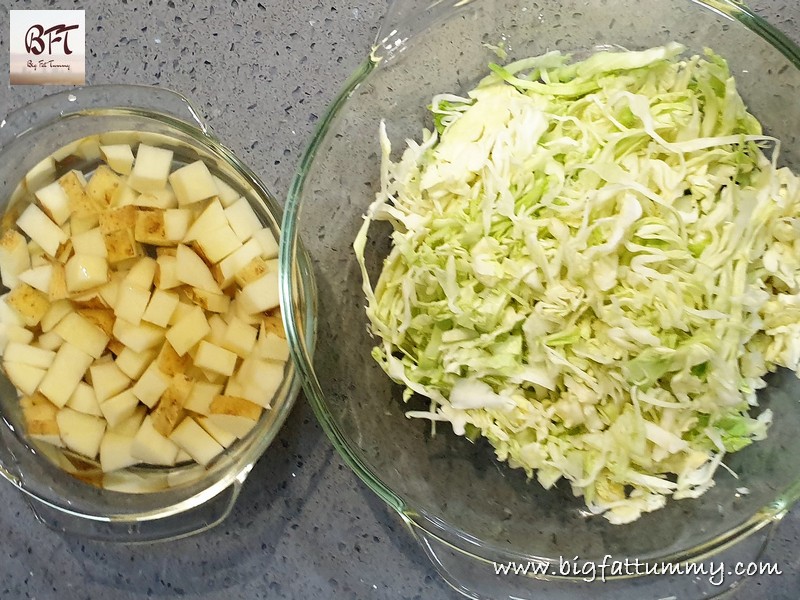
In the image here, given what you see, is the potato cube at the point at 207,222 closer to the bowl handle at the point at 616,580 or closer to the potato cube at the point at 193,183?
the potato cube at the point at 193,183

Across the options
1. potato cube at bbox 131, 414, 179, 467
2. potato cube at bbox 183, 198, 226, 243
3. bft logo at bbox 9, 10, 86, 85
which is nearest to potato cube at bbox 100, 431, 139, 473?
→ potato cube at bbox 131, 414, 179, 467

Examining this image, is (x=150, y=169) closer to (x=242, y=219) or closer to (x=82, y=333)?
(x=242, y=219)

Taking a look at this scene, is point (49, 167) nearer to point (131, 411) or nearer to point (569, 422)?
point (131, 411)

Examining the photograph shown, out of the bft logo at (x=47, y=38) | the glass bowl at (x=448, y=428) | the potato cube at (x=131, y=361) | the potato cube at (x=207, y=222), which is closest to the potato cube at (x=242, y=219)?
the potato cube at (x=207, y=222)

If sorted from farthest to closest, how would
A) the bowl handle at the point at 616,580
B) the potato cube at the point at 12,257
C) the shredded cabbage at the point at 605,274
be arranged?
1. the potato cube at the point at 12,257
2. the bowl handle at the point at 616,580
3. the shredded cabbage at the point at 605,274

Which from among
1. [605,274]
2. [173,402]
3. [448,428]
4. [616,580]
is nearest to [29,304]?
[173,402]

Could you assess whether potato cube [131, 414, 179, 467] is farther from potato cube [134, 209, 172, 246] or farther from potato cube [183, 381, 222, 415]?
potato cube [134, 209, 172, 246]
